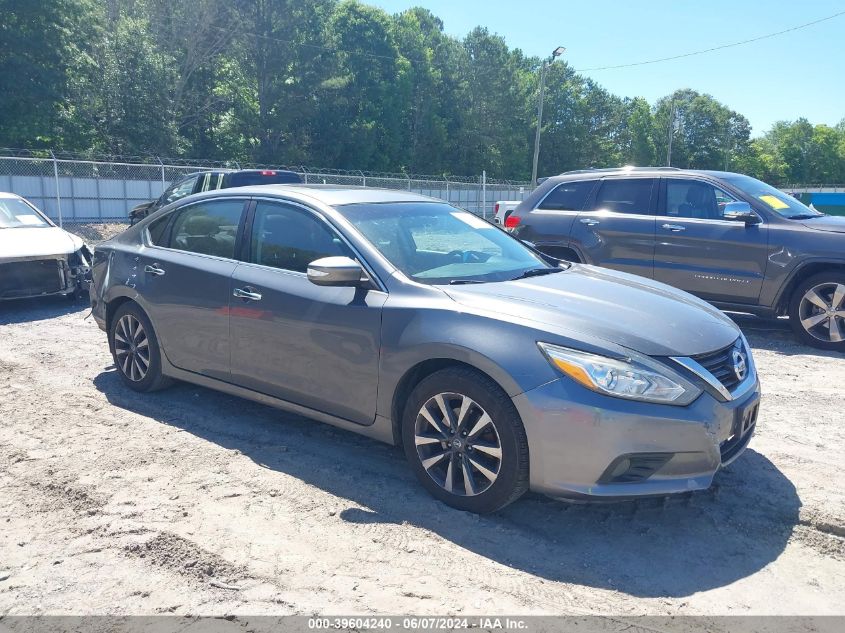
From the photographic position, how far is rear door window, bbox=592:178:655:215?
334 inches

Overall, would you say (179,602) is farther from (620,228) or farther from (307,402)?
(620,228)

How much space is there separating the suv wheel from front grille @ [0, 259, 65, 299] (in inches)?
347

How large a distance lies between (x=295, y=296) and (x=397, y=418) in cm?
104

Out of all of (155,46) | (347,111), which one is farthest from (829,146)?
(155,46)

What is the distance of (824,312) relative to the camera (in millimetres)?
7305

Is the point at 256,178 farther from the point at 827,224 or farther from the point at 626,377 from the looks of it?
the point at 626,377

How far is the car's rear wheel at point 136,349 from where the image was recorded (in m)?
5.40

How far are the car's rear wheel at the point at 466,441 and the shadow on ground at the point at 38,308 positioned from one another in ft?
22.3

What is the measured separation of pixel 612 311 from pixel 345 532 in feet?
5.91

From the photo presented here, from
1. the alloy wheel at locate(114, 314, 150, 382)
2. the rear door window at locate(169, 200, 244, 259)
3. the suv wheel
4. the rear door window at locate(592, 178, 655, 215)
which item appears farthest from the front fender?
the rear door window at locate(592, 178, 655, 215)

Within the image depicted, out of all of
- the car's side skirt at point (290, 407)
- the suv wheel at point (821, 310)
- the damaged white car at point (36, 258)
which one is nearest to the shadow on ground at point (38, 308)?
the damaged white car at point (36, 258)

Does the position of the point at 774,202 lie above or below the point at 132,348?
above

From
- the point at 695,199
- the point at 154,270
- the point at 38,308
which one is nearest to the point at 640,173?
the point at 695,199

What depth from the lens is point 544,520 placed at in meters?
3.67
